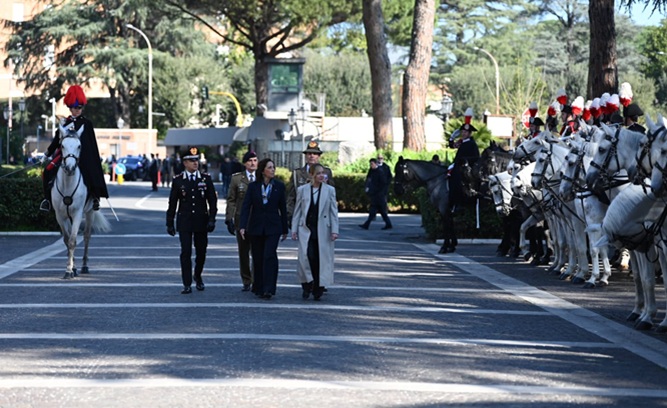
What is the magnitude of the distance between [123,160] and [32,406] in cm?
7957

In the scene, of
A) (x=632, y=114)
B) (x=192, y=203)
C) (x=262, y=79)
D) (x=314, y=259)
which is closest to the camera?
(x=314, y=259)

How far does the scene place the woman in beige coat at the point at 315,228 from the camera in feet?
55.1

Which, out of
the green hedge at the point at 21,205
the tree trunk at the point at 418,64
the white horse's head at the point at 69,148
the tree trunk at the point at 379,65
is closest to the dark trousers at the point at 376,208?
the tree trunk at the point at 418,64

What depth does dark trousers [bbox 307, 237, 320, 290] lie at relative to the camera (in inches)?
659

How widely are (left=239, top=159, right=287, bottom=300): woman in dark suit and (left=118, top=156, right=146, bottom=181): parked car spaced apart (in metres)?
71.5

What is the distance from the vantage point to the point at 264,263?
55.3 feet

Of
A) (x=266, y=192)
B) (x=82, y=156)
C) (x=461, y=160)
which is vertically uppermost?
(x=82, y=156)

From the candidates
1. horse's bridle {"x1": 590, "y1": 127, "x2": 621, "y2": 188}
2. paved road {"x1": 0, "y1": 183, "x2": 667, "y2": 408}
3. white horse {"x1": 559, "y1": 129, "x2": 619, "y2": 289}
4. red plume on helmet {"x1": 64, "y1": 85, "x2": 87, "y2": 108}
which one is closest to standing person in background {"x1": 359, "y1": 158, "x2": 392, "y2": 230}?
paved road {"x1": 0, "y1": 183, "x2": 667, "y2": 408}

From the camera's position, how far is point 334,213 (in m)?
17.2

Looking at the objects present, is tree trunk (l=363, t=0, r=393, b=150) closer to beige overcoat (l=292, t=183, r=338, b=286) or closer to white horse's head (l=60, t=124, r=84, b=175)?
white horse's head (l=60, t=124, r=84, b=175)

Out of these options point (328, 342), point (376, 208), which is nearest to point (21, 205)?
point (376, 208)

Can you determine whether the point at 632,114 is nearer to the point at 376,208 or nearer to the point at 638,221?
the point at 638,221

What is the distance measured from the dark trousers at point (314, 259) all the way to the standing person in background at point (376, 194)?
1726 centimetres

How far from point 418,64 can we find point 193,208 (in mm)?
24177
